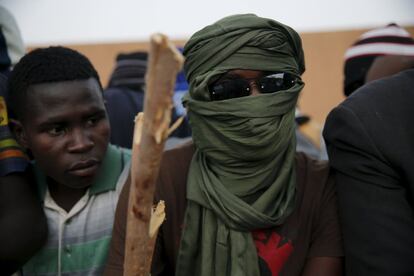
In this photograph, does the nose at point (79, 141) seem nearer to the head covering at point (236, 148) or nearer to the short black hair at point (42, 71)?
the short black hair at point (42, 71)

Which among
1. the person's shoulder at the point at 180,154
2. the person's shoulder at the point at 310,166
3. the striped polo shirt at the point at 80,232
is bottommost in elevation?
the striped polo shirt at the point at 80,232

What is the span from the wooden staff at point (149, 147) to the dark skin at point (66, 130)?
78 centimetres

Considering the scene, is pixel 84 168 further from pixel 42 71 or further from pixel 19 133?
pixel 42 71

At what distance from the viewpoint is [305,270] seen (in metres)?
1.89

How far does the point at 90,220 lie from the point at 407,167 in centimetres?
135

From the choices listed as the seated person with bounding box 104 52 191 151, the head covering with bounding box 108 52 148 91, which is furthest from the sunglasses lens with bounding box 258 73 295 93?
the head covering with bounding box 108 52 148 91

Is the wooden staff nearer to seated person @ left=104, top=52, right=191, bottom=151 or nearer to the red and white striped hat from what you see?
seated person @ left=104, top=52, right=191, bottom=151

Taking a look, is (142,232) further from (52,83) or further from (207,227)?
(52,83)

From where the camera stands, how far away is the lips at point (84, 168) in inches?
79.9

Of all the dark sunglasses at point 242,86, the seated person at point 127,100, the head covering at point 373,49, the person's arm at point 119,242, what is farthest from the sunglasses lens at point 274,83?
the head covering at point 373,49

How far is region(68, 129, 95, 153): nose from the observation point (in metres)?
2.00

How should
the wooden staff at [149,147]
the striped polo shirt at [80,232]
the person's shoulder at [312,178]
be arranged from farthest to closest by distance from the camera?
the striped polo shirt at [80,232], the person's shoulder at [312,178], the wooden staff at [149,147]

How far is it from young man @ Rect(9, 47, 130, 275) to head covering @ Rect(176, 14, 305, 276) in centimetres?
45

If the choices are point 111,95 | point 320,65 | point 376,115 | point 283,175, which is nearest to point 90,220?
point 283,175
